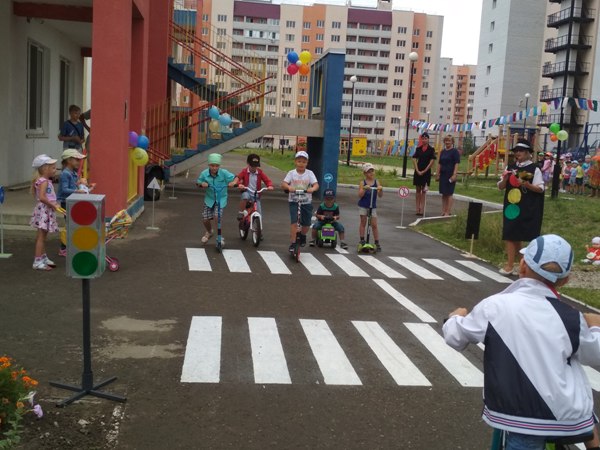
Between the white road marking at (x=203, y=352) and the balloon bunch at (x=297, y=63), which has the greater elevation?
the balloon bunch at (x=297, y=63)

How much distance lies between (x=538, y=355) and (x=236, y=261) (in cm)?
A: 806

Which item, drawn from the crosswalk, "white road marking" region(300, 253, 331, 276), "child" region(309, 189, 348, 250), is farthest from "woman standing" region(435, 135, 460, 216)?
"white road marking" region(300, 253, 331, 276)

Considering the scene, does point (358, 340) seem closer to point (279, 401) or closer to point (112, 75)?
point (279, 401)

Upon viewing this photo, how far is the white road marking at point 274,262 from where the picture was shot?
10.4 m

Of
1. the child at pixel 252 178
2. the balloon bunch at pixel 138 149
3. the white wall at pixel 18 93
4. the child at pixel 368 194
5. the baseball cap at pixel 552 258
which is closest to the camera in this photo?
the baseball cap at pixel 552 258

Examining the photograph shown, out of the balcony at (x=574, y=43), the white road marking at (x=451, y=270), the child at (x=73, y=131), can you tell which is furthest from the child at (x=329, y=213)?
the balcony at (x=574, y=43)

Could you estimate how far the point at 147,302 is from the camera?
7.98 meters

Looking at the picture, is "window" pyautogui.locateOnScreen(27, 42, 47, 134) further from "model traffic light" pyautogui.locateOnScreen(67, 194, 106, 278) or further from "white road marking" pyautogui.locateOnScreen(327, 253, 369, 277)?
"model traffic light" pyautogui.locateOnScreen(67, 194, 106, 278)

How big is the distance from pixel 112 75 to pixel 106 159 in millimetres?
1514

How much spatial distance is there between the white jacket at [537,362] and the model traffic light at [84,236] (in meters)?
2.96

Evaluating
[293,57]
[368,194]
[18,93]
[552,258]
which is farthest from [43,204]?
[293,57]

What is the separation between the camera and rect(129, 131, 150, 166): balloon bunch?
1385 centimetres

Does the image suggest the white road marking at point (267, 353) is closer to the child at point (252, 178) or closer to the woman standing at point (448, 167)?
the child at point (252, 178)

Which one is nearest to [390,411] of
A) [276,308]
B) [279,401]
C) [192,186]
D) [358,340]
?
[279,401]
